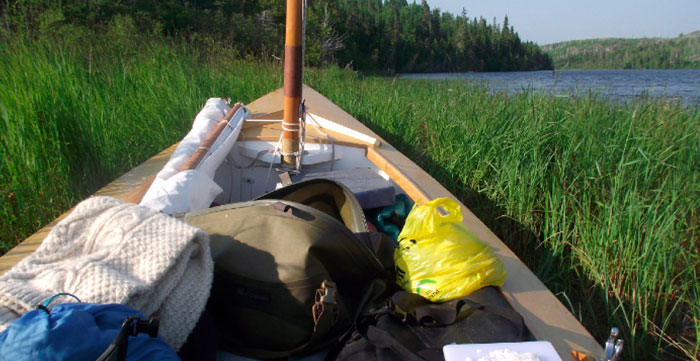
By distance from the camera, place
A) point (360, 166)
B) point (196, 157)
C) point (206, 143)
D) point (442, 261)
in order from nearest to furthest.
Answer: point (442, 261) < point (196, 157) < point (206, 143) < point (360, 166)

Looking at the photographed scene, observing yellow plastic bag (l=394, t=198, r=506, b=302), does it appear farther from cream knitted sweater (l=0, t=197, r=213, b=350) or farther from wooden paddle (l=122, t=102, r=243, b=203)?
wooden paddle (l=122, t=102, r=243, b=203)

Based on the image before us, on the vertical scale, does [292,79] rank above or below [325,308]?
above

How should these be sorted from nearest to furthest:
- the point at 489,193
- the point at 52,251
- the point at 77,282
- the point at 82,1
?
the point at 77,282
the point at 52,251
the point at 489,193
the point at 82,1

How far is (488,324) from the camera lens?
1.14 meters

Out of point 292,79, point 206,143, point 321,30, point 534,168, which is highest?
point 321,30

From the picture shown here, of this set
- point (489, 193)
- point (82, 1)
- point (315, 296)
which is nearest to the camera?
point (315, 296)

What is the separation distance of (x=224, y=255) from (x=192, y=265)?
0.53ft

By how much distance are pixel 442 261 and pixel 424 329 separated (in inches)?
10.3

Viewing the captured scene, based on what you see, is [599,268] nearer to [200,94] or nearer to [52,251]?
[52,251]

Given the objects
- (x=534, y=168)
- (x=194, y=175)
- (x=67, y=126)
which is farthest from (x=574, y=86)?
(x=67, y=126)

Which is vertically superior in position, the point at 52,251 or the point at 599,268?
the point at 52,251

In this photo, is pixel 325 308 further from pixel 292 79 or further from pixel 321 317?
pixel 292 79

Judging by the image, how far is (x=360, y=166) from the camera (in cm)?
277

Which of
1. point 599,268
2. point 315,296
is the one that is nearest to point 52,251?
point 315,296
